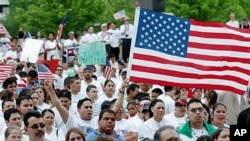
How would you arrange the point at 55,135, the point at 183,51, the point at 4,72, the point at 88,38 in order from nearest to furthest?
the point at 183,51, the point at 55,135, the point at 4,72, the point at 88,38

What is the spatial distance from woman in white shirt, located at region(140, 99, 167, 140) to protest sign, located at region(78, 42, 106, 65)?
7.72 m

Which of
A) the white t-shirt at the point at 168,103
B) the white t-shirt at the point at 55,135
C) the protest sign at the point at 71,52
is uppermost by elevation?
the protest sign at the point at 71,52

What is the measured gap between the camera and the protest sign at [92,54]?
76.0ft

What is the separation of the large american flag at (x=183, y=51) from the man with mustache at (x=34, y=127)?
5.39 feet

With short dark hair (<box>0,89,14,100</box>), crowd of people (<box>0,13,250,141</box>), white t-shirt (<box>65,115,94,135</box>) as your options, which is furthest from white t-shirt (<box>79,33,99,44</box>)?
white t-shirt (<box>65,115,94,135</box>)

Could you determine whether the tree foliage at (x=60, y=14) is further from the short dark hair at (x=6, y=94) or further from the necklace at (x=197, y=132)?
the necklace at (x=197, y=132)

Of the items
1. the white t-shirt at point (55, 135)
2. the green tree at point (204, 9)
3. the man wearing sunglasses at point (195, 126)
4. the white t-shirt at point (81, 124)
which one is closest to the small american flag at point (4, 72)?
the white t-shirt at point (81, 124)

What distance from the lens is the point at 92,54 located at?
23516mm

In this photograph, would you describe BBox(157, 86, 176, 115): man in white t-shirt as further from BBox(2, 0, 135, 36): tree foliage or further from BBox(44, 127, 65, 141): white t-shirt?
BBox(2, 0, 135, 36): tree foliage

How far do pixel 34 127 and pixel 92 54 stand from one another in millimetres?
10540

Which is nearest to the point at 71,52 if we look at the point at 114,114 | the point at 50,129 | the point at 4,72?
the point at 4,72

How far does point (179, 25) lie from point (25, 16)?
32.1 meters

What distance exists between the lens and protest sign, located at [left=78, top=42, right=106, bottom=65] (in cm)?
2317

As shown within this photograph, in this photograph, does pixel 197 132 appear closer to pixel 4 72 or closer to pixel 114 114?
pixel 114 114
